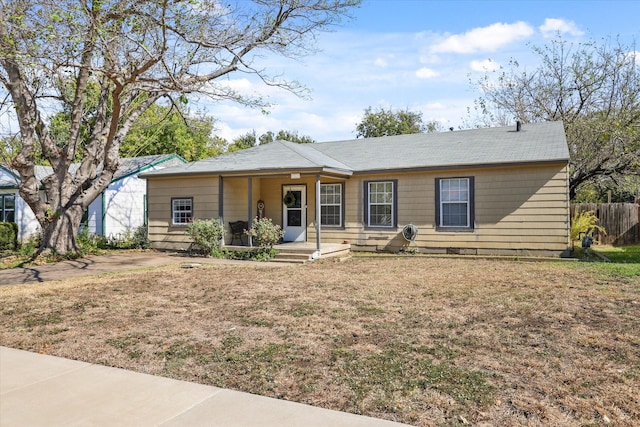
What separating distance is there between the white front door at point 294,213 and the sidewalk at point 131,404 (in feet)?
38.4

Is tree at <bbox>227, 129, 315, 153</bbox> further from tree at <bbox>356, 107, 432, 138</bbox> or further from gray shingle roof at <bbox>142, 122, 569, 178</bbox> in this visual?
gray shingle roof at <bbox>142, 122, 569, 178</bbox>

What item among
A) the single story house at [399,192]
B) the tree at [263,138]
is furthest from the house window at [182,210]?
the tree at [263,138]

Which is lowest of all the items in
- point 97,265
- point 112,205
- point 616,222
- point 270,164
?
point 97,265

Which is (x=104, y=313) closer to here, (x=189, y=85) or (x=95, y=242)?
(x=189, y=85)

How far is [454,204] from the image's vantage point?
1400 centimetres

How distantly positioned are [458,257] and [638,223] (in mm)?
11036

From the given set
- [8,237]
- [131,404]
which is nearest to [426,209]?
[131,404]

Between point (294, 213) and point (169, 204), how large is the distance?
14.4 feet

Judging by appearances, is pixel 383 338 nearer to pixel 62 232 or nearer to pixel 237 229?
pixel 237 229

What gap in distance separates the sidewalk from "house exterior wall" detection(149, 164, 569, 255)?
11.1 metres

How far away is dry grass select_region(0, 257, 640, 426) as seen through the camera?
12.4 ft

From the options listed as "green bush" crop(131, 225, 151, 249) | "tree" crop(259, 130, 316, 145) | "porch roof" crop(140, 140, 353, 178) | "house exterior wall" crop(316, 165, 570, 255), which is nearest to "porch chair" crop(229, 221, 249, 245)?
"porch roof" crop(140, 140, 353, 178)

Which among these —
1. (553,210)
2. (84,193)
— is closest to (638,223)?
(553,210)

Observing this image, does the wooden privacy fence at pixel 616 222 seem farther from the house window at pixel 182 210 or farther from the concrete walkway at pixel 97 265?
the house window at pixel 182 210
